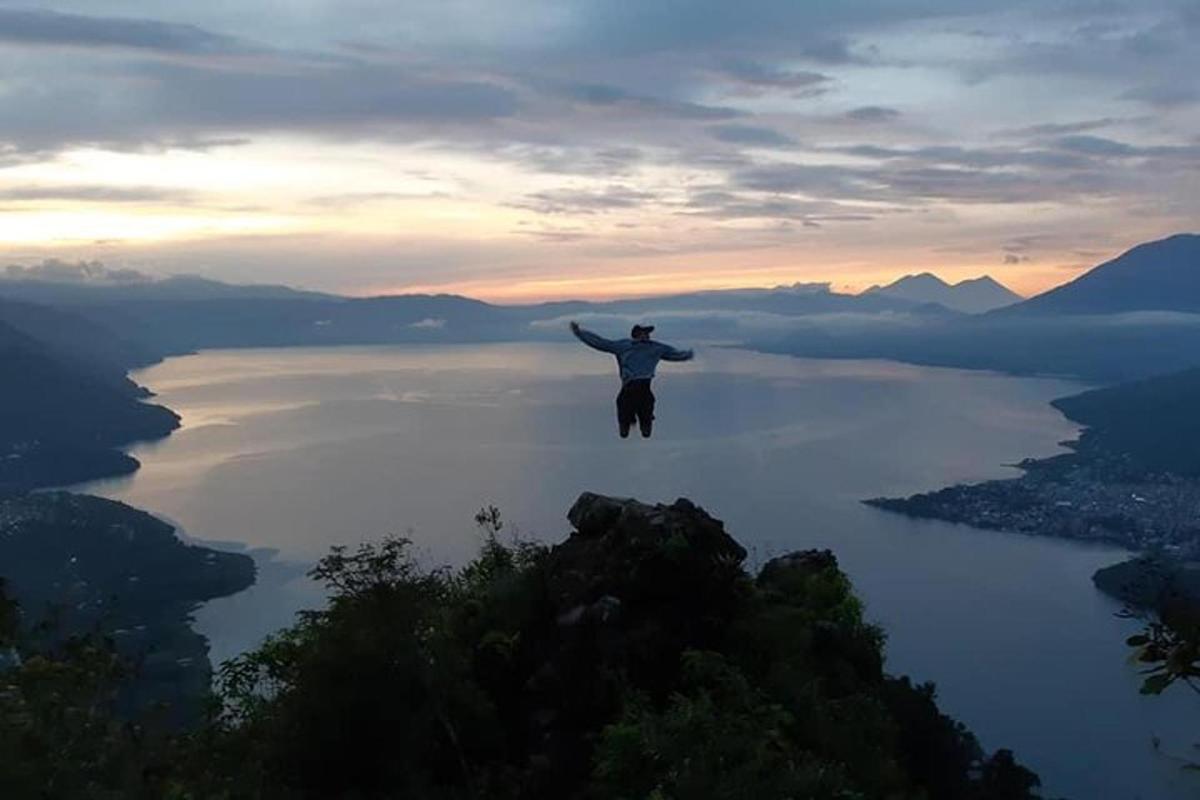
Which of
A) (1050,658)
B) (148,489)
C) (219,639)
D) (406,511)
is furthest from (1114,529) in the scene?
(148,489)

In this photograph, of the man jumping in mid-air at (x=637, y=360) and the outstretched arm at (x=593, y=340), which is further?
the man jumping in mid-air at (x=637, y=360)

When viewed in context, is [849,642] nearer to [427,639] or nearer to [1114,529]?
[427,639]

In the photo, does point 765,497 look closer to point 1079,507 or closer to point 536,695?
point 1079,507

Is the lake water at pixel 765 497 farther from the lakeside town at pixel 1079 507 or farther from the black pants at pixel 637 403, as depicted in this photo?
the black pants at pixel 637 403

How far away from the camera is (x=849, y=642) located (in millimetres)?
13125

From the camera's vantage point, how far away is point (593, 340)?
1012cm

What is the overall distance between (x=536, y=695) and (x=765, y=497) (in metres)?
68.4

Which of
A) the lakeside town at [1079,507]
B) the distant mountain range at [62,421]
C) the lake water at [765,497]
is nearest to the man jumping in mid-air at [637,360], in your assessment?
the lake water at [765,497]

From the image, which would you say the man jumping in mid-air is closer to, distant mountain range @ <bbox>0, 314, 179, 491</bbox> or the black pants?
the black pants

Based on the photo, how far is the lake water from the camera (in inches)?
1716

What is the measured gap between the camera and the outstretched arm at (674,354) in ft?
33.1

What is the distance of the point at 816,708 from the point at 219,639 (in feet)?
153

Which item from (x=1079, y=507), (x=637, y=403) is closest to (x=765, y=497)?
(x=1079, y=507)

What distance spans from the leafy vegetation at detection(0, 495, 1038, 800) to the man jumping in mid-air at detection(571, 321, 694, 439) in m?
1.33
